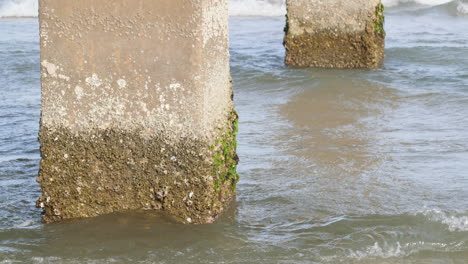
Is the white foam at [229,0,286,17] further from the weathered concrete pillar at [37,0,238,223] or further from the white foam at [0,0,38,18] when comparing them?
the weathered concrete pillar at [37,0,238,223]

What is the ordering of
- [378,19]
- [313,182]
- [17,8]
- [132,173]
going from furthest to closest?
[17,8], [378,19], [313,182], [132,173]

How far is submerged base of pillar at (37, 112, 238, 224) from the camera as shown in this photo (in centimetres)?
439

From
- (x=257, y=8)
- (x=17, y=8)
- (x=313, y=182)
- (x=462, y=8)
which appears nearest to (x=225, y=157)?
(x=313, y=182)

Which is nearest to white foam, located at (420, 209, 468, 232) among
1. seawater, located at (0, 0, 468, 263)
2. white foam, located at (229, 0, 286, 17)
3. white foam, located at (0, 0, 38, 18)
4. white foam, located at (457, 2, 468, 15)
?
seawater, located at (0, 0, 468, 263)

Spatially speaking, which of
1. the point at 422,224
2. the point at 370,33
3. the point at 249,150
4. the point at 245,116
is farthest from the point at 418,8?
the point at 422,224

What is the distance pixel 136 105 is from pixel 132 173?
457 millimetres

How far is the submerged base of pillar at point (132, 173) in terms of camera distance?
4395 mm

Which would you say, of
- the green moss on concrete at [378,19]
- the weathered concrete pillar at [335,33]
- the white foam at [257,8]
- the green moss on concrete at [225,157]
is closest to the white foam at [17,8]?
the white foam at [257,8]

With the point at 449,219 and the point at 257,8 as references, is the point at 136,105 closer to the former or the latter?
the point at 449,219

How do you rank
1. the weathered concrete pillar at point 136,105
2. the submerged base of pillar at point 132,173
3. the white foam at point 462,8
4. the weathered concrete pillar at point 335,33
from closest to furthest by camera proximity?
the weathered concrete pillar at point 136,105
the submerged base of pillar at point 132,173
the weathered concrete pillar at point 335,33
the white foam at point 462,8

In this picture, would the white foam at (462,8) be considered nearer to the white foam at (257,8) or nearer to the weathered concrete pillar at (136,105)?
the white foam at (257,8)

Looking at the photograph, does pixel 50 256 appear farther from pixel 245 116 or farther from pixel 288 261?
pixel 245 116

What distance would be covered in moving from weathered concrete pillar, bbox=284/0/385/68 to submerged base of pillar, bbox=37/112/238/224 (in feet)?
17.9

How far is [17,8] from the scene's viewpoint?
23.4 m
